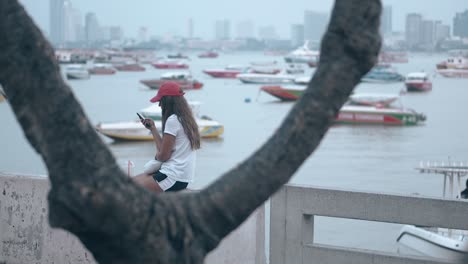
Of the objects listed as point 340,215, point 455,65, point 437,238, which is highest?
point 340,215

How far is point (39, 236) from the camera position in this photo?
8281 millimetres

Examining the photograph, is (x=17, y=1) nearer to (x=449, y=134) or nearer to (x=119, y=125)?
(x=119, y=125)

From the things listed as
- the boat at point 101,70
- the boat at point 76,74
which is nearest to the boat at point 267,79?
the boat at point 76,74

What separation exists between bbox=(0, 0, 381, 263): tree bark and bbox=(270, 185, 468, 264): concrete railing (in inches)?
132

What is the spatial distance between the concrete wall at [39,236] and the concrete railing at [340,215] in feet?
0.81

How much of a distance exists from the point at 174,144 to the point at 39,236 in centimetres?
162

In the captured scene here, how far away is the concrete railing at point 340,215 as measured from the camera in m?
7.18

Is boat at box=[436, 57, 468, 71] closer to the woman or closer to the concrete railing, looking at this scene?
the concrete railing

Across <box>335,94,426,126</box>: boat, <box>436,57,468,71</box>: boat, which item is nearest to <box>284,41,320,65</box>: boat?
<box>436,57,468,71</box>: boat

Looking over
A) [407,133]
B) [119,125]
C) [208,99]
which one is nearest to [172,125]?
[119,125]

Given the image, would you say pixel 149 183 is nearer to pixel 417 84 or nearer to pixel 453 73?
pixel 417 84

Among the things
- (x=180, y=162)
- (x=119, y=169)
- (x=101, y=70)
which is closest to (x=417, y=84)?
(x=101, y=70)

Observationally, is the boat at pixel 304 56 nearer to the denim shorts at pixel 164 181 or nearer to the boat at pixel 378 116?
the boat at pixel 378 116

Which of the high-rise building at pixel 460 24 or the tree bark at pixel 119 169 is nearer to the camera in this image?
the tree bark at pixel 119 169
